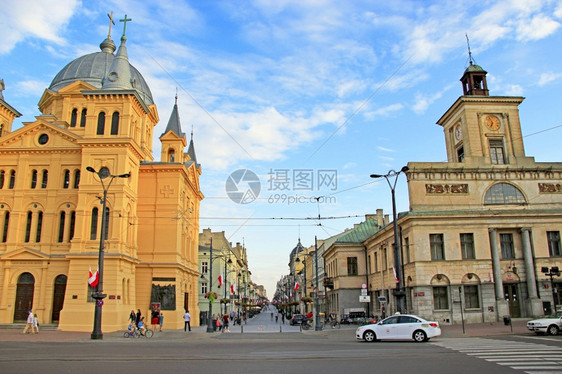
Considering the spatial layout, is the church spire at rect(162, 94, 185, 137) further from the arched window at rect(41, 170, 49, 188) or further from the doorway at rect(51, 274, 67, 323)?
the doorway at rect(51, 274, 67, 323)

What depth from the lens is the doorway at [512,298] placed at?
3581 cm

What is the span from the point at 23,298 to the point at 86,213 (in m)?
8.72

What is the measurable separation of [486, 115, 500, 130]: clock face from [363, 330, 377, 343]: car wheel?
86.9 ft

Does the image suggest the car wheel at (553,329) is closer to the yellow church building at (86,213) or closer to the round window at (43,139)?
the yellow church building at (86,213)

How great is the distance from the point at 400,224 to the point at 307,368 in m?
28.1

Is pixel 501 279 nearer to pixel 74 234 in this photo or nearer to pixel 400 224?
pixel 400 224

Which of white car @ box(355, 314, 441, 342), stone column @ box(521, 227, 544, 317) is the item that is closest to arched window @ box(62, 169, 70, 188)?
white car @ box(355, 314, 441, 342)

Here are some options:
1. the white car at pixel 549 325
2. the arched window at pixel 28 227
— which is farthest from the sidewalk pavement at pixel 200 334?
the arched window at pixel 28 227

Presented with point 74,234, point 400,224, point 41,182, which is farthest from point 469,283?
point 41,182

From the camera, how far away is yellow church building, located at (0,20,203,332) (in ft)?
118

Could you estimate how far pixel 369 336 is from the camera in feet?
74.9

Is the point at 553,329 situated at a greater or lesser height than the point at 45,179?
lesser

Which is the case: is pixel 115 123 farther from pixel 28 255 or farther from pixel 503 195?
pixel 503 195

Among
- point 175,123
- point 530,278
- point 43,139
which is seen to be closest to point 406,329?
point 530,278
